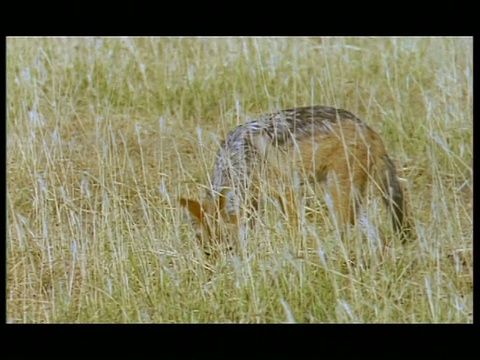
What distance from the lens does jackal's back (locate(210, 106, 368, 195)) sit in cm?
748

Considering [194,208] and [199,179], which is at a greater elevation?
[199,179]

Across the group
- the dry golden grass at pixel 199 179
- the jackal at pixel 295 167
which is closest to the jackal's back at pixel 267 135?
the jackal at pixel 295 167

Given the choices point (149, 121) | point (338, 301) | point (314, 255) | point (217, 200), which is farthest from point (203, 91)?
point (338, 301)

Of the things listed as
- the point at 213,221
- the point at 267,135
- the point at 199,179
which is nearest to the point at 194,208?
the point at 213,221

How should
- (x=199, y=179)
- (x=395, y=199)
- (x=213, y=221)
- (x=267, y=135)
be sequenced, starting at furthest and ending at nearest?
A: (x=199, y=179) < (x=267, y=135) < (x=395, y=199) < (x=213, y=221)

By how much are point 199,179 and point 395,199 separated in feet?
5.66

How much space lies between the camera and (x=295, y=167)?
709cm

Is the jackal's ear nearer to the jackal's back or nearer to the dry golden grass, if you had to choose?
the dry golden grass

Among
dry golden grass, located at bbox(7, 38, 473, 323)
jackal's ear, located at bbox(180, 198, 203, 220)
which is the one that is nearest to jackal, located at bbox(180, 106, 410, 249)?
jackal's ear, located at bbox(180, 198, 203, 220)

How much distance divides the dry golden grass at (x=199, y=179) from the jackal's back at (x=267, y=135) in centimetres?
34

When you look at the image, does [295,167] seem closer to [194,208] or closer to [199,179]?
[194,208]

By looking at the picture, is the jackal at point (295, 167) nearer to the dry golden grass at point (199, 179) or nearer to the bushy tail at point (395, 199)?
the bushy tail at point (395, 199)

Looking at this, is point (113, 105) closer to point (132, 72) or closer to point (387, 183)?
point (132, 72)

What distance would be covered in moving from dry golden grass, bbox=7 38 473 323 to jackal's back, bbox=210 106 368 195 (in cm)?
34
